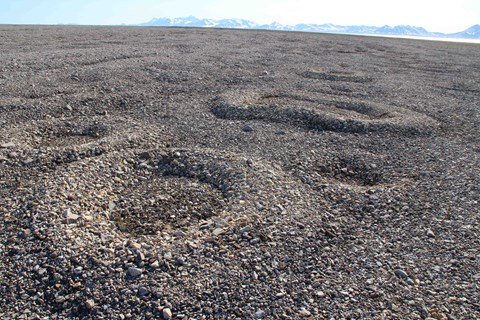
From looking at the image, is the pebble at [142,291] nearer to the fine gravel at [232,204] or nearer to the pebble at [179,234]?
the fine gravel at [232,204]

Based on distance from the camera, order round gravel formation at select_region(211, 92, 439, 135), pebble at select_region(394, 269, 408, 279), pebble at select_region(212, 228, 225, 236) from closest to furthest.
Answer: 1. pebble at select_region(394, 269, 408, 279)
2. pebble at select_region(212, 228, 225, 236)
3. round gravel formation at select_region(211, 92, 439, 135)

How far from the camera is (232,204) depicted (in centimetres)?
534

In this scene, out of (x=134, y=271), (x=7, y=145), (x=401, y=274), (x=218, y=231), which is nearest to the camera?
(x=134, y=271)

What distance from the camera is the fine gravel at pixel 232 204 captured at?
386 cm

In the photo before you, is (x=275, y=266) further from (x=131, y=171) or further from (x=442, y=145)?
(x=442, y=145)

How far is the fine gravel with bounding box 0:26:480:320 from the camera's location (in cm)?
386

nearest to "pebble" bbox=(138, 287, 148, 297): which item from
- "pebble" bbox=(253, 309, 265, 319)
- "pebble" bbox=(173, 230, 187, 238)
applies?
"pebble" bbox=(173, 230, 187, 238)

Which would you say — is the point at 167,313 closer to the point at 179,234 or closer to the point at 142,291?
the point at 142,291

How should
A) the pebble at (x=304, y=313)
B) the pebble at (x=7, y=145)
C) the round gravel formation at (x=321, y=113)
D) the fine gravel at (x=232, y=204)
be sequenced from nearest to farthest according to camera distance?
the pebble at (x=304, y=313) < the fine gravel at (x=232, y=204) < the pebble at (x=7, y=145) < the round gravel formation at (x=321, y=113)

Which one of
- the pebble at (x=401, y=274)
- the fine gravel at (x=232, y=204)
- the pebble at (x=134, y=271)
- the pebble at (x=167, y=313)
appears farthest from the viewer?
the pebble at (x=401, y=274)

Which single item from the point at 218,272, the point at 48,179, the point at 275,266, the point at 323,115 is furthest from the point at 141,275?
the point at 323,115

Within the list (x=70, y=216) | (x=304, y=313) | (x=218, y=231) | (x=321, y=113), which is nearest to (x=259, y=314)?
(x=304, y=313)

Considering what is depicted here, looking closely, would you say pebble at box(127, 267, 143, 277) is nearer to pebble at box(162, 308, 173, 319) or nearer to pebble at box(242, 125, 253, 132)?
pebble at box(162, 308, 173, 319)

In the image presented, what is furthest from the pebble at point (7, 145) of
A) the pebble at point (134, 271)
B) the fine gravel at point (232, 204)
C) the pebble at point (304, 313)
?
the pebble at point (304, 313)
